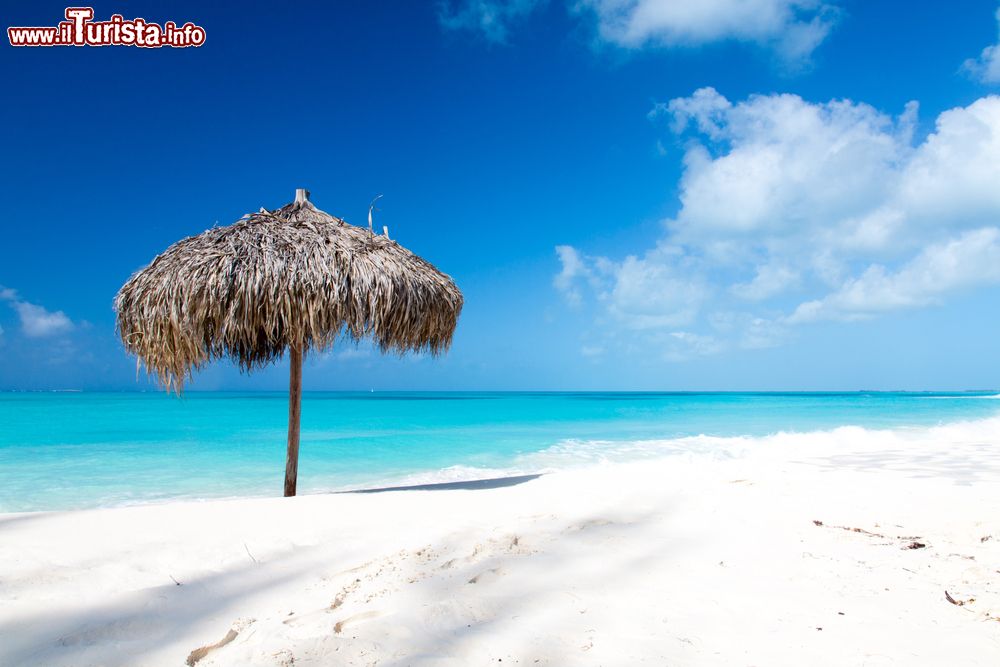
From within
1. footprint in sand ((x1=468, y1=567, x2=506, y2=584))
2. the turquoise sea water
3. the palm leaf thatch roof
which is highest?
the palm leaf thatch roof

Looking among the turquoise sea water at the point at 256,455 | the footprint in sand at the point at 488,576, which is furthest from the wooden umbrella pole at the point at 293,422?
the footprint in sand at the point at 488,576

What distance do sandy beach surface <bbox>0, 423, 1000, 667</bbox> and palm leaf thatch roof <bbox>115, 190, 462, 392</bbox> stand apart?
4.44 ft

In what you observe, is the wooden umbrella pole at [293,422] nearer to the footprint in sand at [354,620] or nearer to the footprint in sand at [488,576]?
the footprint in sand at [488,576]

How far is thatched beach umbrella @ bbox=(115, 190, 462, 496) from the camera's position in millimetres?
4438

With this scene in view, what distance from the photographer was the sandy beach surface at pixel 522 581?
5.84 ft

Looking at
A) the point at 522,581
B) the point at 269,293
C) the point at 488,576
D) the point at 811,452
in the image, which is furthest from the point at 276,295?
the point at 811,452

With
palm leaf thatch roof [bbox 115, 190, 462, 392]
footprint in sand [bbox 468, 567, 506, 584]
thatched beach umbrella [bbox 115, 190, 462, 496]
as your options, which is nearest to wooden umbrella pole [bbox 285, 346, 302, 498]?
thatched beach umbrella [bbox 115, 190, 462, 496]

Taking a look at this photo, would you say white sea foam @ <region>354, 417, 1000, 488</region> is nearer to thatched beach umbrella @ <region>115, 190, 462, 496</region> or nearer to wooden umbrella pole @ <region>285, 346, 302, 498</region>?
wooden umbrella pole @ <region>285, 346, 302, 498</region>

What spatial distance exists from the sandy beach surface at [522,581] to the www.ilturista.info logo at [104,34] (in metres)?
5.99

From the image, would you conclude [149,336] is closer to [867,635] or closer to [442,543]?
[442,543]

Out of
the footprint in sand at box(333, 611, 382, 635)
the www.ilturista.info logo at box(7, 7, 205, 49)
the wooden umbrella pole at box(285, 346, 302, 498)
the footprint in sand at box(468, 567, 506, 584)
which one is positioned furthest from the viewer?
the www.ilturista.info logo at box(7, 7, 205, 49)

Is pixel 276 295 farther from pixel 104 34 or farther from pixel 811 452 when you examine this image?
pixel 811 452

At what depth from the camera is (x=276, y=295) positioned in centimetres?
445

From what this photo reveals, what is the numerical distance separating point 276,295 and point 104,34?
5.22 metres
